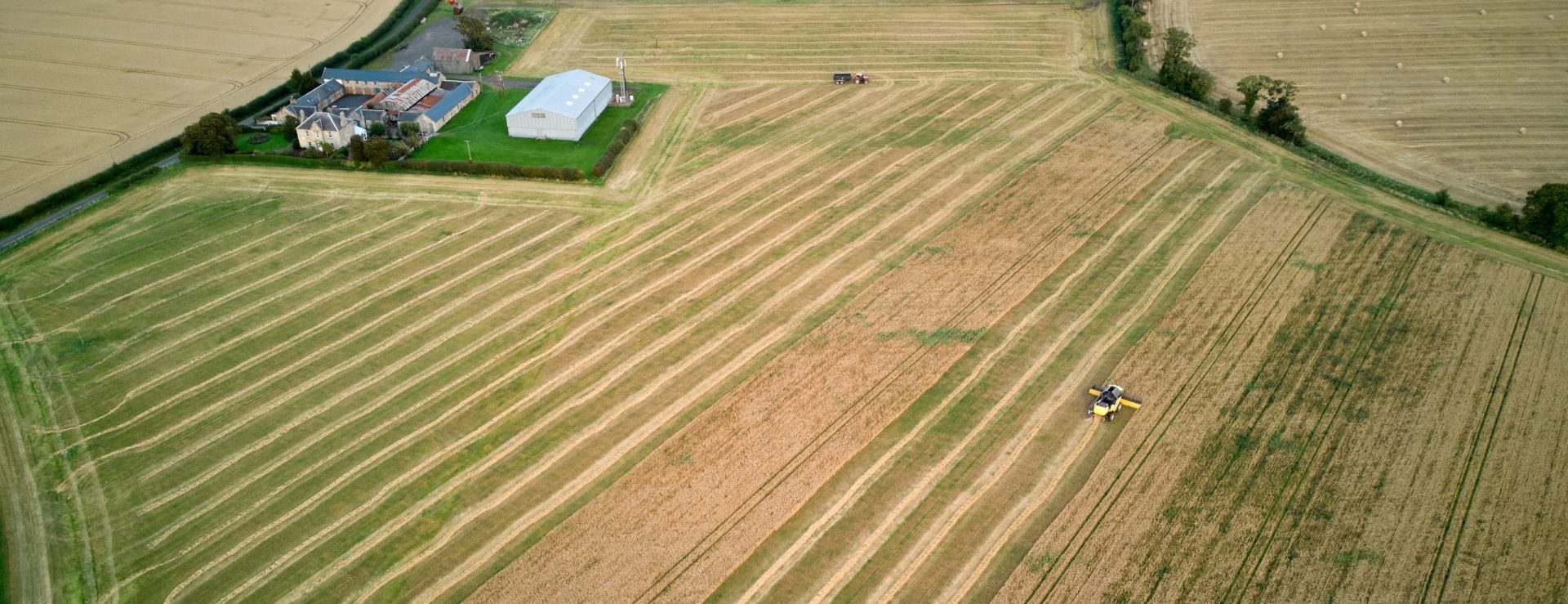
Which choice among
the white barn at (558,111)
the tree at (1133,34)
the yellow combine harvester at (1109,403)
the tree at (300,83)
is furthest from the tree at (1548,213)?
the tree at (300,83)

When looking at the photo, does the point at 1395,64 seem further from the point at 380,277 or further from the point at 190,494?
the point at 190,494

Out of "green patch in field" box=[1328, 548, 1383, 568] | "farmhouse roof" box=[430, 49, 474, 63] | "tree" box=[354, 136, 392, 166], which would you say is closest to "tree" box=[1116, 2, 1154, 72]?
"green patch in field" box=[1328, 548, 1383, 568]

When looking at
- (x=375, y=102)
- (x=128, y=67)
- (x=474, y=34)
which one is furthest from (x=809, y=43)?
(x=128, y=67)

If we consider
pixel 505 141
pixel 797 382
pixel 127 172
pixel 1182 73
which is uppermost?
pixel 1182 73

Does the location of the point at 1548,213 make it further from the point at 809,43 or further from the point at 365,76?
the point at 365,76

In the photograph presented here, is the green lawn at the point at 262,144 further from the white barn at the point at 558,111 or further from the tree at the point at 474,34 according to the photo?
the tree at the point at 474,34
